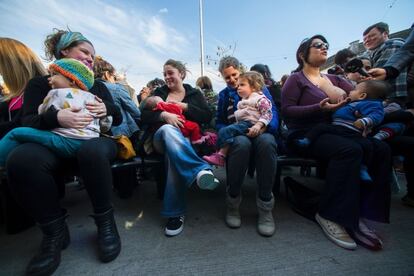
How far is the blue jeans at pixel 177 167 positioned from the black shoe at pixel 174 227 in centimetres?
4

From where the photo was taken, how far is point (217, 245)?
1270 millimetres

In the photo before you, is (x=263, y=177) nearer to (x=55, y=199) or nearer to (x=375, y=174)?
(x=375, y=174)

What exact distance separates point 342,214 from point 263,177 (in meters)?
0.53

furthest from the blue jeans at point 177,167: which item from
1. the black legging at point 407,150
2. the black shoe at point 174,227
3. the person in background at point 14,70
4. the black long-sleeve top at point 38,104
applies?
the black legging at point 407,150

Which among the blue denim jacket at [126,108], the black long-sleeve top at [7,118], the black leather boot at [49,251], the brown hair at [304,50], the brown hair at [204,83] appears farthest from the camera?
the brown hair at [204,83]

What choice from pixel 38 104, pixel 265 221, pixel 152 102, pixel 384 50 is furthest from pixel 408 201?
pixel 38 104

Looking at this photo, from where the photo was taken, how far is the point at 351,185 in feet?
4.17

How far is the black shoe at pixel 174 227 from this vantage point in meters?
1.38

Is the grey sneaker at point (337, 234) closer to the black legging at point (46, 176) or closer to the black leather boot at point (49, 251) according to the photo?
the black legging at point (46, 176)

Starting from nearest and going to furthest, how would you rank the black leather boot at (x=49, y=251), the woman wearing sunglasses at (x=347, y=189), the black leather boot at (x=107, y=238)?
the black leather boot at (x=49, y=251), the black leather boot at (x=107, y=238), the woman wearing sunglasses at (x=347, y=189)

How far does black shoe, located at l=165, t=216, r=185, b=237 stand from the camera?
138 cm

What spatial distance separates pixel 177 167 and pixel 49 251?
32.5 inches

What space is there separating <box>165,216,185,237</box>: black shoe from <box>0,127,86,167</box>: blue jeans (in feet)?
2.61

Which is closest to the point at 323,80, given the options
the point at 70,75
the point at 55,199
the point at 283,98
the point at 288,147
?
the point at 283,98
